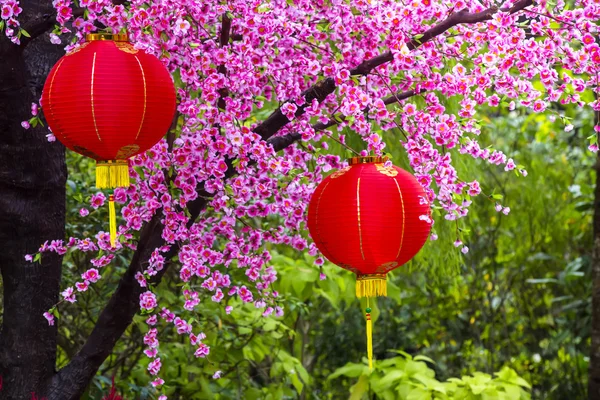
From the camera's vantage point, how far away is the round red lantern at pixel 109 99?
2.71 metres

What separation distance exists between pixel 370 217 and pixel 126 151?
0.80 metres

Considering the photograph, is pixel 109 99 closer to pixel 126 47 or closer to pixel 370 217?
pixel 126 47

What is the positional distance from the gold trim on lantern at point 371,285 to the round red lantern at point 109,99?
0.84 m

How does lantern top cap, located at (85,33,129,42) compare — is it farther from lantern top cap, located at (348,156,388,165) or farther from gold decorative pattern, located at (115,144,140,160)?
lantern top cap, located at (348,156,388,165)

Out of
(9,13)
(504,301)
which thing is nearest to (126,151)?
(9,13)

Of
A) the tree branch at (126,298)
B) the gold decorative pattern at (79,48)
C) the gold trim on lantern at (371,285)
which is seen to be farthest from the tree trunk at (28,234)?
the gold trim on lantern at (371,285)

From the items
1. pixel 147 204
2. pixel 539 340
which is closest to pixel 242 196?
pixel 147 204

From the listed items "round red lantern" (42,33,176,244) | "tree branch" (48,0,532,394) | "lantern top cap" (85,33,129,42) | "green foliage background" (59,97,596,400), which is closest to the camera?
"round red lantern" (42,33,176,244)

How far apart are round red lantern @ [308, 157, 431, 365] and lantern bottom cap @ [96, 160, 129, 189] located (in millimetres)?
644

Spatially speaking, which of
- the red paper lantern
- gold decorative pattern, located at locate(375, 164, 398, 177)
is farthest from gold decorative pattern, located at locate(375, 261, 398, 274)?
the red paper lantern

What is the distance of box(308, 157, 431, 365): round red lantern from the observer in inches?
113

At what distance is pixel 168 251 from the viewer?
3.43 metres

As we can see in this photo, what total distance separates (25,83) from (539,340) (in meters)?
5.09

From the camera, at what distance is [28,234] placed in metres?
3.44
